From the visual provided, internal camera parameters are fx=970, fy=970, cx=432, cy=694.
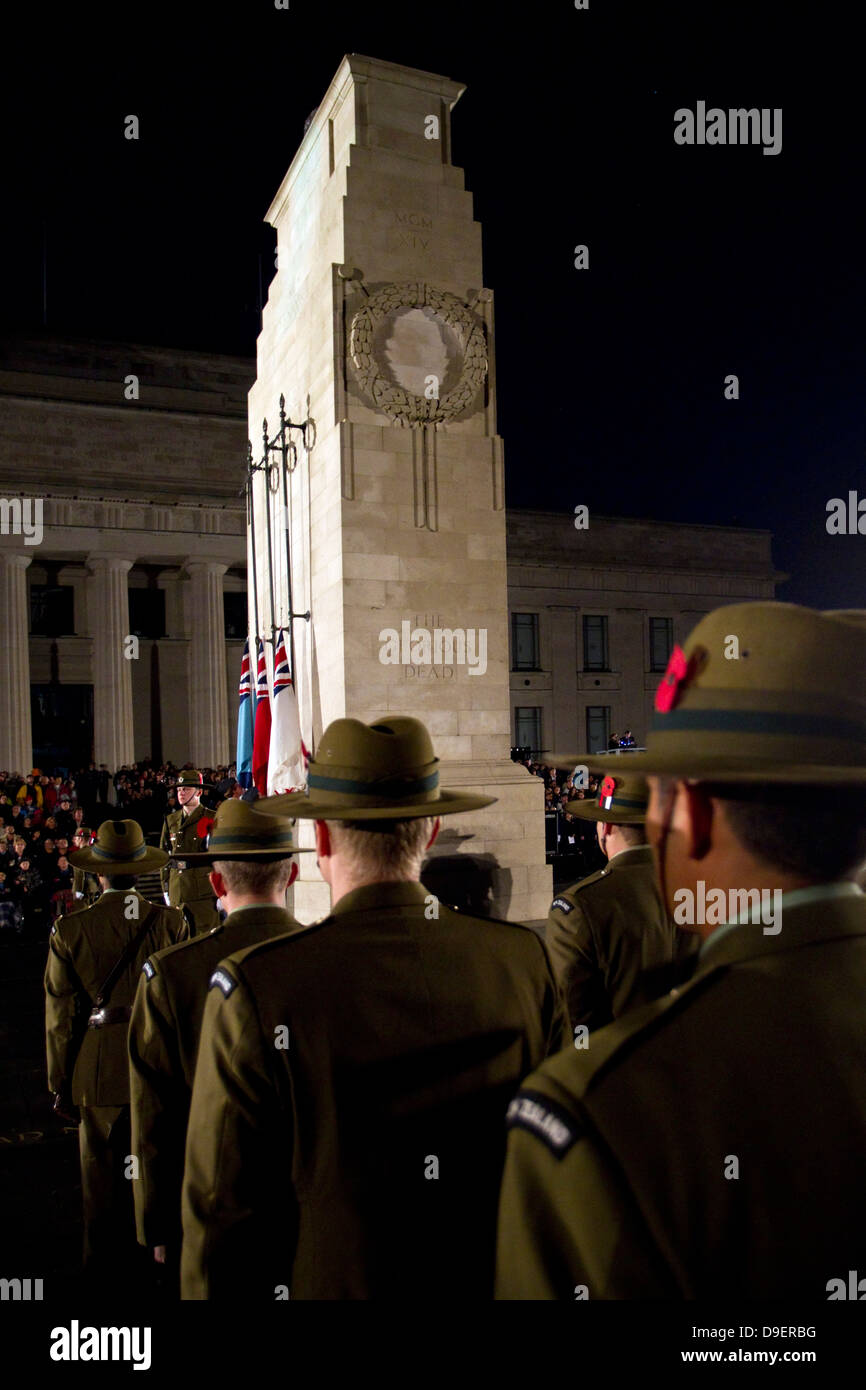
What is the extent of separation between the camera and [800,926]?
4.79 ft

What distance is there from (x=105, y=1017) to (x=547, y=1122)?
4.32m

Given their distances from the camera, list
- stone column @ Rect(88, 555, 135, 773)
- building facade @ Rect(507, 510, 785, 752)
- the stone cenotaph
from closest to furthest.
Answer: the stone cenotaph < stone column @ Rect(88, 555, 135, 773) < building facade @ Rect(507, 510, 785, 752)

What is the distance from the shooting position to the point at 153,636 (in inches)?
1596

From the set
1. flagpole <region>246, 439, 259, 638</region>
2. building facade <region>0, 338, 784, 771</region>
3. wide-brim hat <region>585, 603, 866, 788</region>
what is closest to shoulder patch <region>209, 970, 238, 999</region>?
wide-brim hat <region>585, 603, 866, 788</region>

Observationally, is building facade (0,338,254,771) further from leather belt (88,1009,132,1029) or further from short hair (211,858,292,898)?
short hair (211,858,292,898)

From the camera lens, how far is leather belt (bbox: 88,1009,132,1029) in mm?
5066

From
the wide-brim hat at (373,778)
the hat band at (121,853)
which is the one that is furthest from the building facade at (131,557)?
the wide-brim hat at (373,778)

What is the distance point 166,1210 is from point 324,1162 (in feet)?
5.50

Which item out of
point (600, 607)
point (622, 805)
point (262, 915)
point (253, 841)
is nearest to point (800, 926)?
point (262, 915)

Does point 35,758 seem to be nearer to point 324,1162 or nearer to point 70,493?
point 70,493

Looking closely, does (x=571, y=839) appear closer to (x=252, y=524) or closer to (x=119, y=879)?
(x=252, y=524)

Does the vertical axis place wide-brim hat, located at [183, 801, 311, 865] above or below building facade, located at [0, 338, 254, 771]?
below

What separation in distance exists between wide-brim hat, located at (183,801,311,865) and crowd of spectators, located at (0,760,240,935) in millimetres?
5652

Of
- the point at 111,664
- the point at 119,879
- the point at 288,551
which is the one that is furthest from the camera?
the point at 111,664
